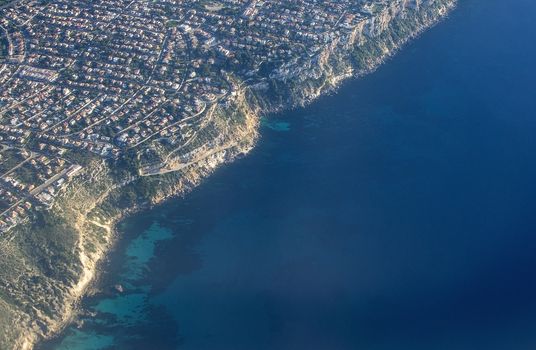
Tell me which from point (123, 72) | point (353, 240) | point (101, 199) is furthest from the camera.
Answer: point (123, 72)

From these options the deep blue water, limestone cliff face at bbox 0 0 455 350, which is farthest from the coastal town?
the deep blue water

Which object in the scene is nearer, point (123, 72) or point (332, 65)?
point (123, 72)

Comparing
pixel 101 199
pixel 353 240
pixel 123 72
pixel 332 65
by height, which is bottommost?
pixel 353 240

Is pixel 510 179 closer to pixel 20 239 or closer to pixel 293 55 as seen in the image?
pixel 293 55

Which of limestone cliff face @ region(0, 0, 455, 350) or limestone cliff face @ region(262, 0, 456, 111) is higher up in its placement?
limestone cliff face @ region(262, 0, 456, 111)

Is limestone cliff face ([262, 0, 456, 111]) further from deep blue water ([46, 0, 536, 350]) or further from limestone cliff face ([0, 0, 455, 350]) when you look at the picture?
deep blue water ([46, 0, 536, 350])

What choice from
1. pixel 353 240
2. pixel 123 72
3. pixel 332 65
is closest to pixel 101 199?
pixel 123 72

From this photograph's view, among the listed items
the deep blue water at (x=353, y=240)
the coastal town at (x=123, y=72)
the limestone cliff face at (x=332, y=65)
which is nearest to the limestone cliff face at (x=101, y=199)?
the limestone cliff face at (x=332, y=65)

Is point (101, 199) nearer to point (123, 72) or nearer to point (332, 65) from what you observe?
point (123, 72)
